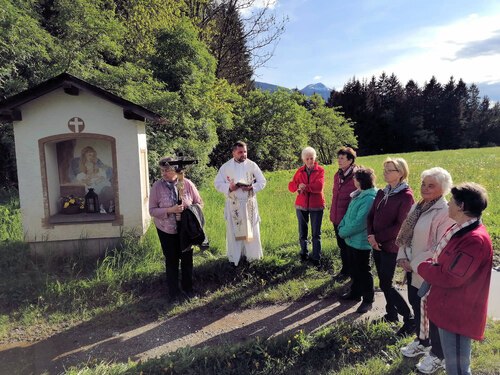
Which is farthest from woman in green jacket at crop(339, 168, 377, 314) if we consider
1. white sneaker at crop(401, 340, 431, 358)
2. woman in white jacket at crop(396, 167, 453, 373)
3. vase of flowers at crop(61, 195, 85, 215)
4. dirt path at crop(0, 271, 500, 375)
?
vase of flowers at crop(61, 195, 85, 215)

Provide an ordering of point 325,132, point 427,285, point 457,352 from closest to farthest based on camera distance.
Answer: point 457,352, point 427,285, point 325,132

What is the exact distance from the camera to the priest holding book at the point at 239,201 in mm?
5714

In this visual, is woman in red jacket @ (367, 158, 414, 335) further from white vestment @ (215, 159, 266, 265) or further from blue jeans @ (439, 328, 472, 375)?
white vestment @ (215, 159, 266, 265)

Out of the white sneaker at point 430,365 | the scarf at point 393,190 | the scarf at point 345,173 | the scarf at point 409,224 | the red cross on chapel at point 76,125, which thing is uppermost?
the red cross on chapel at point 76,125

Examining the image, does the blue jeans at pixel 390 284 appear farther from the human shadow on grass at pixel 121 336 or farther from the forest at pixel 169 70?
the forest at pixel 169 70

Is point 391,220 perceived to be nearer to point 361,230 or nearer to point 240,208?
point 361,230

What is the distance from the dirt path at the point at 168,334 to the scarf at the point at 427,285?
3.77 feet

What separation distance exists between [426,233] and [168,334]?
2993 millimetres

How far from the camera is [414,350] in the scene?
354 cm

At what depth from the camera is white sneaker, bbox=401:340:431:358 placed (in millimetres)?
3521

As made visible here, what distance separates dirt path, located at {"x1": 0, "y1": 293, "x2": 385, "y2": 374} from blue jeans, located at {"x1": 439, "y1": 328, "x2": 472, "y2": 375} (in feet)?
5.26

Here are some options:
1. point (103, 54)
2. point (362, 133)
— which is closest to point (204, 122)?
point (103, 54)

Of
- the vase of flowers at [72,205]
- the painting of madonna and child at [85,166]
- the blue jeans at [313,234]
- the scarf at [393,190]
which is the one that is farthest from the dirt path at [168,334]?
the painting of madonna and child at [85,166]

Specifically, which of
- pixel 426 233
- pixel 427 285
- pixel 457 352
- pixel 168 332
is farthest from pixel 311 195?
pixel 457 352
